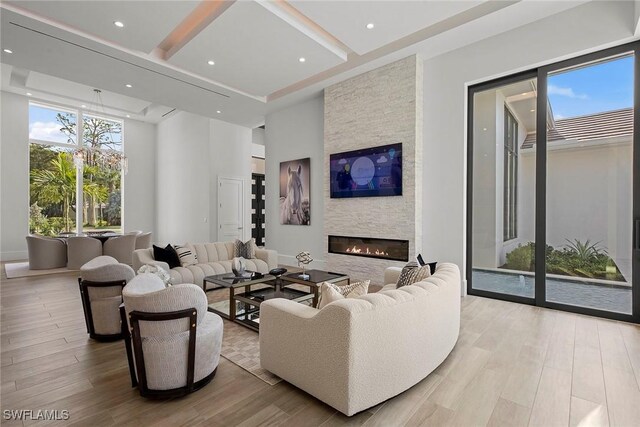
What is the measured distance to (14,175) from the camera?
805cm

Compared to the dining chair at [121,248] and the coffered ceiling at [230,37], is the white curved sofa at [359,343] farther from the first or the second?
the dining chair at [121,248]

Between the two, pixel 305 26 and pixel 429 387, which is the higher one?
pixel 305 26

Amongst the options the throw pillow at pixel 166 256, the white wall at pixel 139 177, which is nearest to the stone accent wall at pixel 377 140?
the throw pillow at pixel 166 256

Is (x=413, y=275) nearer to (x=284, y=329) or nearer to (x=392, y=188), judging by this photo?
(x=284, y=329)

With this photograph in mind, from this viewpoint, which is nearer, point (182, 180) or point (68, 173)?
point (68, 173)

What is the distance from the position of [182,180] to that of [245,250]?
4.93 m

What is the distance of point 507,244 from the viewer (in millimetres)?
4496

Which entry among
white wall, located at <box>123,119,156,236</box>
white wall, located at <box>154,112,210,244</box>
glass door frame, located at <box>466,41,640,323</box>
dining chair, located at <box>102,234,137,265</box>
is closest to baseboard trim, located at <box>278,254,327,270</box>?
white wall, located at <box>154,112,210,244</box>

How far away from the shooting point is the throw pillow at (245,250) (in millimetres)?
5637

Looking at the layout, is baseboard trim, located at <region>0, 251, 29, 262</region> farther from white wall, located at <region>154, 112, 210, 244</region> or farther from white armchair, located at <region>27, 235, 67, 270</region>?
white wall, located at <region>154, 112, 210, 244</region>

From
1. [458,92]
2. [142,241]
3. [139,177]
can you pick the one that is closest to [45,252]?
[142,241]

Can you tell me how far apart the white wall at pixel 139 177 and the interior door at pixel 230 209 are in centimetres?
353

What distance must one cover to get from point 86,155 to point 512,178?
29.4 ft

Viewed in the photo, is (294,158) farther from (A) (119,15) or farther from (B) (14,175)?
(B) (14,175)
